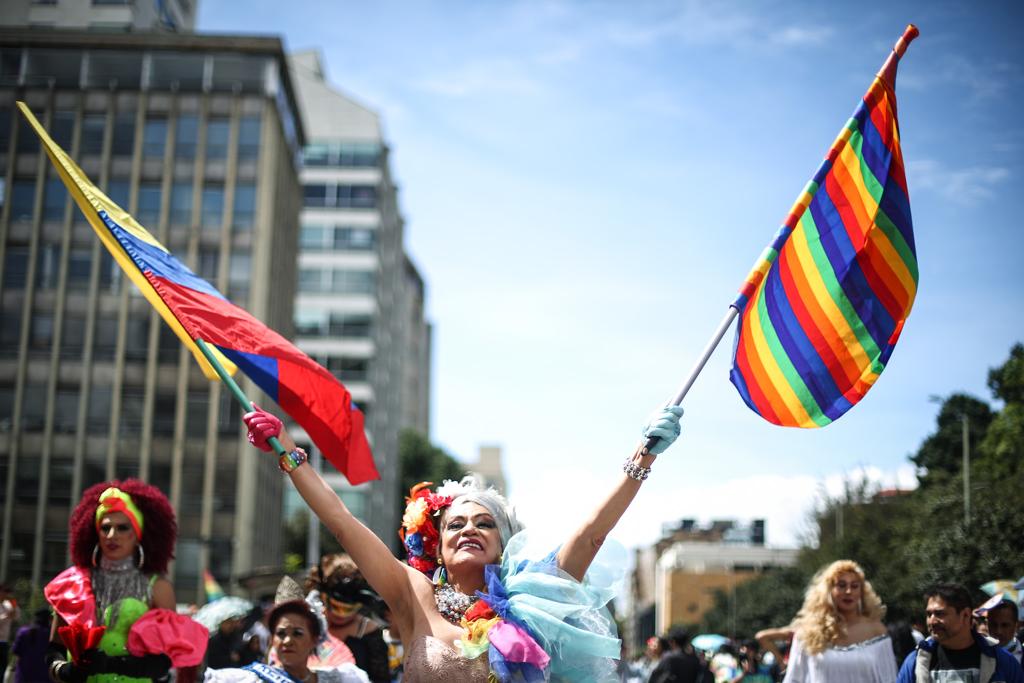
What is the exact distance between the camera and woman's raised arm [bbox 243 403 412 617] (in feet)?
16.4

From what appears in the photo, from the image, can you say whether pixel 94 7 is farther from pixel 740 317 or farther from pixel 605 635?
pixel 605 635

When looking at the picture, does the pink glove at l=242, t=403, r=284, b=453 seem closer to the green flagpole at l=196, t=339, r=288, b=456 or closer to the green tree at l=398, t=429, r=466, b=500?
the green flagpole at l=196, t=339, r=288, b=456

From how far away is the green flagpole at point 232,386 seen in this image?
5250mm

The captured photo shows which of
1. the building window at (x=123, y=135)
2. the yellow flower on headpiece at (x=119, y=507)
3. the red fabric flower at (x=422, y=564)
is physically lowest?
the red fabric flower at (x=422, y=564)

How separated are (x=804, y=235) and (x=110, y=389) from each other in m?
47.0

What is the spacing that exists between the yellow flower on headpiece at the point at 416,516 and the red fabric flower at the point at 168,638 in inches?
88.3

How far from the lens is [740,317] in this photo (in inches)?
263

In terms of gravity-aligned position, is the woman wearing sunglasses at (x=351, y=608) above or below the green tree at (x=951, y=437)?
below

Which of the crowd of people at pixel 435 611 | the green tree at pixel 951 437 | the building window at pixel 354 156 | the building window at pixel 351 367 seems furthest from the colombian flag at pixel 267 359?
the building window at pixel 354 156

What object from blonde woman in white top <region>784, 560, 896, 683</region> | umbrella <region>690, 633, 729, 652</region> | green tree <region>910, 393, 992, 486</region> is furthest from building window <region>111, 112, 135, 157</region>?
blonde woman in white top <region>784, 560, 896, 683</region>

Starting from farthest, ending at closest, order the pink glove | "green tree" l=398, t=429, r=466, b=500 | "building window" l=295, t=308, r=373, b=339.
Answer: "green tree" l=398, t=429, r=466, b=500
"building window" l=295, t=308, r=373, b=339
the pink glove

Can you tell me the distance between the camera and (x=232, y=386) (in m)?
5.91

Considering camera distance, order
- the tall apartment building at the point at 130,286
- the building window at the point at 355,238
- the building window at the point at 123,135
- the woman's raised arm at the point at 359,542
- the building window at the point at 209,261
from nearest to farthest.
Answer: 1. the woman's raised arm at the point at 359,542
2. the tall apartment building at the point at 130,286
3. the building window at the point at 123,135
4. the building window at the point at 209,261
5. the building window at the point at 355,238

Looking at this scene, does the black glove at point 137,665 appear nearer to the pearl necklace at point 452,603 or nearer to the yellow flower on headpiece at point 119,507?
the yellow flower on headpiece at point 119,507
